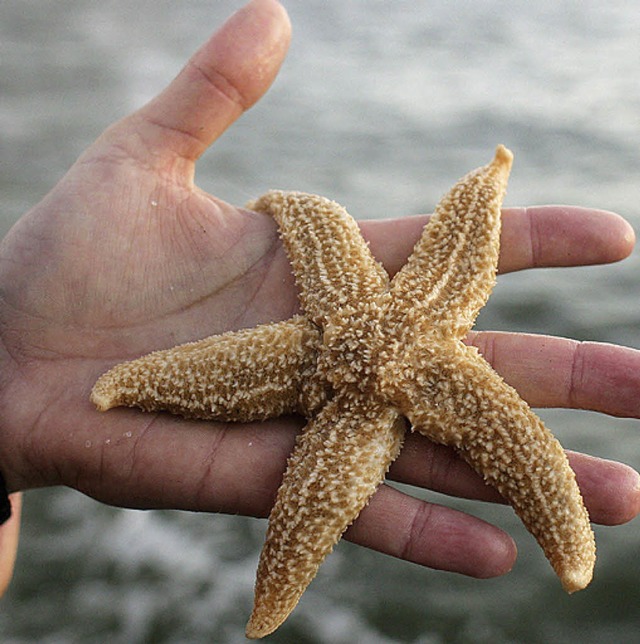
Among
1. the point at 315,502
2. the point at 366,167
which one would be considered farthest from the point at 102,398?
the point at 366,167

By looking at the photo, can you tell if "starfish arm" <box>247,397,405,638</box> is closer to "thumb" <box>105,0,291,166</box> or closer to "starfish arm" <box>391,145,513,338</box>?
"starfish arm" <box>391,145,513,338</box>

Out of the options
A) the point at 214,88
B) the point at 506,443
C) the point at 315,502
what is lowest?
the point at 315,502

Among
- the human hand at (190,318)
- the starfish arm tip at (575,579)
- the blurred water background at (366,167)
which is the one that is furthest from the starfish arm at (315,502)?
the blurred water background at (366,167)

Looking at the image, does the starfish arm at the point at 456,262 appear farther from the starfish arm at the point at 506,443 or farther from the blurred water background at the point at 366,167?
the blurred water background at the point at 366,167

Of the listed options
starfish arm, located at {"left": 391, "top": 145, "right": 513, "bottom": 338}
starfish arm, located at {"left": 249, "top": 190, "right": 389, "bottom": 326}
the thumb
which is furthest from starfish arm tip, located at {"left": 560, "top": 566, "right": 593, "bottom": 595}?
the thumb

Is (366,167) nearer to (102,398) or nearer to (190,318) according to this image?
(190,318)

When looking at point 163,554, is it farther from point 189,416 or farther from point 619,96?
point 619,96

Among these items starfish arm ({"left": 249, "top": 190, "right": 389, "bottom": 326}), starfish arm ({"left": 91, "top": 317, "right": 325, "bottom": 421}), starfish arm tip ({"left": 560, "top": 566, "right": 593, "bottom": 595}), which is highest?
starfish arm ({"left": 249, "top": 190, "right": 389, "bottom": 326})
